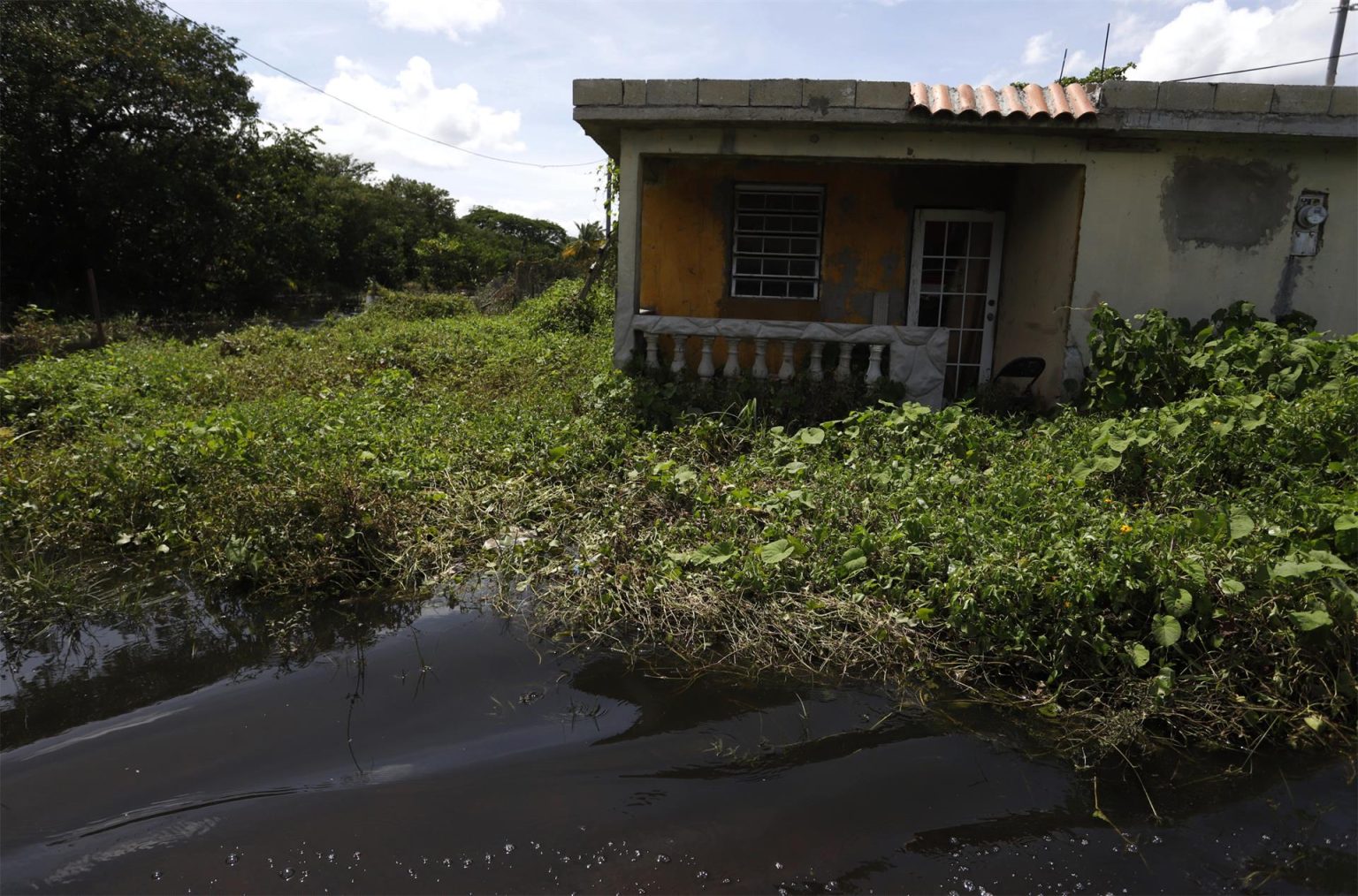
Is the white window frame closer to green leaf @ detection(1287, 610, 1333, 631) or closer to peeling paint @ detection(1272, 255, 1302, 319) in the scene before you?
peeling paint @ detection(1272, 255, 1302, 319)

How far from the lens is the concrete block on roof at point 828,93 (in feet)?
22.0

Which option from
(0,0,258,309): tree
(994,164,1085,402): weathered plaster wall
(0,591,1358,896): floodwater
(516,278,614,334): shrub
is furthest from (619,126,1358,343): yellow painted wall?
(0,0,258,309): tree

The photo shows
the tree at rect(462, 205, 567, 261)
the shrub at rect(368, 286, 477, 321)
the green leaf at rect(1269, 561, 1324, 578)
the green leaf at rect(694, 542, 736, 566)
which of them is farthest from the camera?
the tree at rect(462, 205, 567, 261)

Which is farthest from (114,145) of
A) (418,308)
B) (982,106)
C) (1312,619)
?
(1312,619)

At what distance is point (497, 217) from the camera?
5409 cm

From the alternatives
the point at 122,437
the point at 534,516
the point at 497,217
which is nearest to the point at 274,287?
the point at 122,437

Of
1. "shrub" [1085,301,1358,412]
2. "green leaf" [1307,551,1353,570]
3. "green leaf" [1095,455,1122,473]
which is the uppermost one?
"shrub" [1085,301,1358,412]

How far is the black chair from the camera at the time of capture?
24.8 feet

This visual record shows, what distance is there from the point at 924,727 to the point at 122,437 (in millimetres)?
5830

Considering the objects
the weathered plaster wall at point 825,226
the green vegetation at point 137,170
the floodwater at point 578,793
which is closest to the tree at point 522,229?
the green vegetation at point 137,170

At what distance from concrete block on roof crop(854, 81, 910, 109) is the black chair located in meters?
2.50

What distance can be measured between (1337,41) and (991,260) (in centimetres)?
1308

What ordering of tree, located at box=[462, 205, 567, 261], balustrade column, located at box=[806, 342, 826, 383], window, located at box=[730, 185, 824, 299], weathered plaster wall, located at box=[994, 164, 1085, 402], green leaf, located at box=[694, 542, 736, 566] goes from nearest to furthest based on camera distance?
1. green leaf, located at box=[694, 542, 736, 566]
2. weathered plaster wall, located at box=[994, 164, 1085, 402]
3. balustrade column, located at box=[806, 342, 826, 383]
4. window, located at box=[730, 185, 824, 299]
5. tree, located at box=[462, 205, 567, 261]

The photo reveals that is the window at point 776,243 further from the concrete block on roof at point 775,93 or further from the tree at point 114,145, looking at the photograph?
the tree at point 114,145
